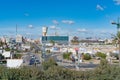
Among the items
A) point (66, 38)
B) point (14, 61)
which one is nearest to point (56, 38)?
point (66, 38)

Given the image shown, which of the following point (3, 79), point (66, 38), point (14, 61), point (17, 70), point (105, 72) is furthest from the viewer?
point (66, 38)

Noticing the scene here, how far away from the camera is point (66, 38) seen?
126m

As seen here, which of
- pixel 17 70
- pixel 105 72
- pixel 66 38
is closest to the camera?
pixel 17 70

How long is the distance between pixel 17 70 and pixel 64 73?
2998 millimetres

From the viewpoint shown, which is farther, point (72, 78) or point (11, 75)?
point (72, 78)

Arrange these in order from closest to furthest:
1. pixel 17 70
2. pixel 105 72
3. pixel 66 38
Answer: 1. pixel 17 70
2. pixel 105 72
3. pixel 66 38

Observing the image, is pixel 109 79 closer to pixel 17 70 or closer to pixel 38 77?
pixel 38 77

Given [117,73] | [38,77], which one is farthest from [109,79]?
[38,77]

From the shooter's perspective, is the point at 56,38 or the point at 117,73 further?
the point at 56,38

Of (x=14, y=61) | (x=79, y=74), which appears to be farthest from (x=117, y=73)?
(x=14, y=61)

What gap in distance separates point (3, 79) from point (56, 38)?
370 ft

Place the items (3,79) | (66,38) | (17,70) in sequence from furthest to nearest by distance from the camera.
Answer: (66,38) → (17,70) → (3,79)

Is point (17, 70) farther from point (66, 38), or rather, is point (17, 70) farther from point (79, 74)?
point (66, 38)

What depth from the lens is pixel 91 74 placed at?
19422mm
